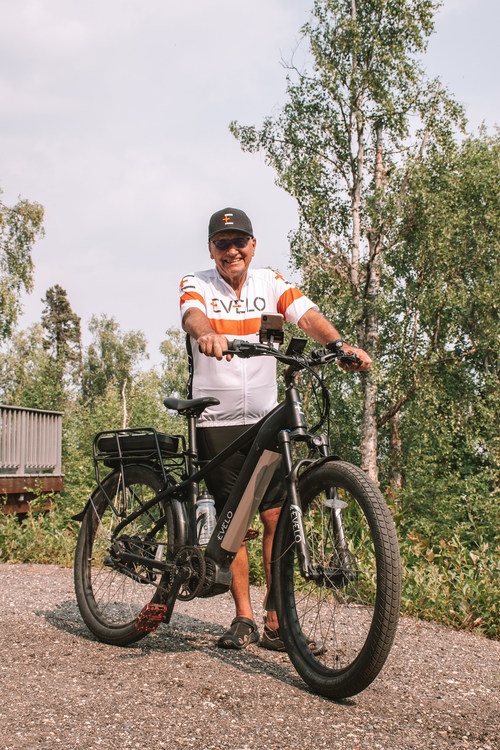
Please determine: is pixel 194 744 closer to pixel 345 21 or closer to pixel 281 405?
pixel 281 405

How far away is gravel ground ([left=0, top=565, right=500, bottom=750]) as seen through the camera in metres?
2.38

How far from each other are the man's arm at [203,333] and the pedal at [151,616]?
4.00 ft

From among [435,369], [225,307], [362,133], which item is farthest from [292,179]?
[225,307]

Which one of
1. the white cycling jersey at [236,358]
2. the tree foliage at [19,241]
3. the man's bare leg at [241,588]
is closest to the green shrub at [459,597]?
the man's bare leg at [241,588]

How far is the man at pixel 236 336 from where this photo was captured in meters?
3.71

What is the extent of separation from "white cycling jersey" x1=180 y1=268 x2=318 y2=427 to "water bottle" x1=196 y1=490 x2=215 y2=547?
42 cm

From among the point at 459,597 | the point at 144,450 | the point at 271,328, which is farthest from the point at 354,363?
the point at 459,597

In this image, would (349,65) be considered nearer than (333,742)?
No

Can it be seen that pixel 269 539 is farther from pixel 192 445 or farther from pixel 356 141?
pixel 356 141

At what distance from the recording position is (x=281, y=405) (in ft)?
10.4

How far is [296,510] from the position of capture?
2.95m

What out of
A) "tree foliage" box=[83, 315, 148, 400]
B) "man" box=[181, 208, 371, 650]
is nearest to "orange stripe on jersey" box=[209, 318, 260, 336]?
"man" box=[181, 208, 371, 650]

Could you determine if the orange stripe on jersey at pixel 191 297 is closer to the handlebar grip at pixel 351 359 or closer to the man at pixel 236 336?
the man at pixel 236 336

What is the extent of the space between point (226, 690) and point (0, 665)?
104 centimetres
